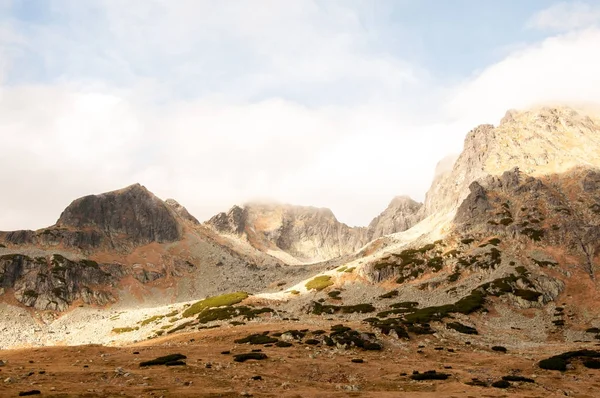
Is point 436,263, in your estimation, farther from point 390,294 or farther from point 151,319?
point 151,319

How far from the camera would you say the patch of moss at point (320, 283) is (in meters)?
145

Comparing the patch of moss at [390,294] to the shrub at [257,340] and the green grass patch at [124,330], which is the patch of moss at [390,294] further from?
the green grass patch at [124,330]

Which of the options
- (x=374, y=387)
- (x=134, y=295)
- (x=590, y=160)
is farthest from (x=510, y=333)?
(x=134, y=295)

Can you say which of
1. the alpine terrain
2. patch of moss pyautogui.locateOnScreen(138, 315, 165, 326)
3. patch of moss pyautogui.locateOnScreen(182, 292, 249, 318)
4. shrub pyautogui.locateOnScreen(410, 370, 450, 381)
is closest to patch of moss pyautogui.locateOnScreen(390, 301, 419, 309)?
the alpine terrain

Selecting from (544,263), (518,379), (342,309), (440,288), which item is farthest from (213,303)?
(518,379)

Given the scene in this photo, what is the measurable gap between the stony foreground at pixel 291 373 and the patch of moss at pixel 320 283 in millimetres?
84359

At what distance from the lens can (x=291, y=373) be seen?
40094mm

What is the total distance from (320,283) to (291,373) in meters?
111

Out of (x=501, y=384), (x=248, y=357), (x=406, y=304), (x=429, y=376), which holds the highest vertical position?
(x=248, y=357)

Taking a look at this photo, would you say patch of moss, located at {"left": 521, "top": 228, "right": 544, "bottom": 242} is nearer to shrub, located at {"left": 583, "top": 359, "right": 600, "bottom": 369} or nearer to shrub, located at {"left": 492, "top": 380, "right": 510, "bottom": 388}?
shrub, located at {"left": 583, "top": 359, "right": 600, "bottom": 369}

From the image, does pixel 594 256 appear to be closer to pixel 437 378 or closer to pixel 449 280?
pixel 449 280

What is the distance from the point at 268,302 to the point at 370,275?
37948 mm

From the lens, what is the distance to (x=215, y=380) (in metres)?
33.9

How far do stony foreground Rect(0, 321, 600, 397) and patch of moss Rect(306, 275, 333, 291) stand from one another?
8436 cm
